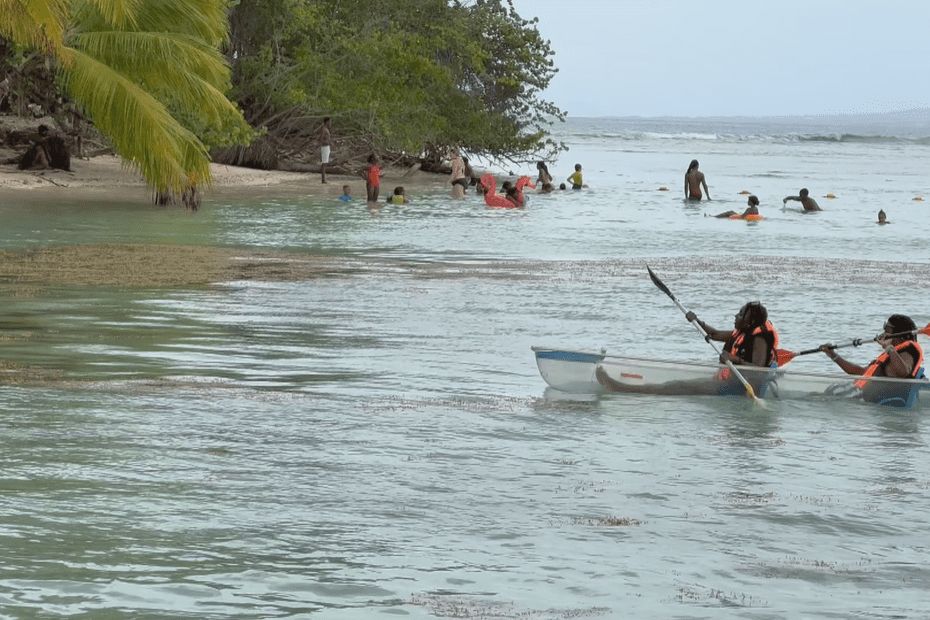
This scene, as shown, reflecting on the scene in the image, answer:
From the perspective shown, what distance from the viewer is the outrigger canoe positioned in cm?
1266

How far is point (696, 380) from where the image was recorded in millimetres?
12820

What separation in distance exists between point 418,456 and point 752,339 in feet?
12.2

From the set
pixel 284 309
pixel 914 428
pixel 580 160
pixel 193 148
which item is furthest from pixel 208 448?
pixel 580 160

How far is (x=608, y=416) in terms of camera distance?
12.3 metres

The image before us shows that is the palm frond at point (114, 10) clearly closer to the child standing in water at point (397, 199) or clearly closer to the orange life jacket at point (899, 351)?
the orange life jacket at point (899, 351)

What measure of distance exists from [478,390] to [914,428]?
3.60 meters

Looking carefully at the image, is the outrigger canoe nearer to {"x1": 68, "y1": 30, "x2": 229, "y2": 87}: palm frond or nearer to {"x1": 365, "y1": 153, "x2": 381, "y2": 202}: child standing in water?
{"x1": 68, "y1": 30, "x2": 229, "y2": 87}: palm frond

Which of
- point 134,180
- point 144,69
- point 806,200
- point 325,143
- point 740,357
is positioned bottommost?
point 740,357

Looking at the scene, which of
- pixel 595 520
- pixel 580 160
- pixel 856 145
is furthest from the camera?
pixel 856 145

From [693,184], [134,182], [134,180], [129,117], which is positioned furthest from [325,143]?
[129,117]

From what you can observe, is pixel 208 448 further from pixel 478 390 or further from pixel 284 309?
pixel 284 309

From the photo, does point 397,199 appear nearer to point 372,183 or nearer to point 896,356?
point 372,183

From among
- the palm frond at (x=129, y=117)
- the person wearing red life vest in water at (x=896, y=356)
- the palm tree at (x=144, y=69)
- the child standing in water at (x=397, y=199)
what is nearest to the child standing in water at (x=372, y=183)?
the child standing in water at (x=397, y=199)

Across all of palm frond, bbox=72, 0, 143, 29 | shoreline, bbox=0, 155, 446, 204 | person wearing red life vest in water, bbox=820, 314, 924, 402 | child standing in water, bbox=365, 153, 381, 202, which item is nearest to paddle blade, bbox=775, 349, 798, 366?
person wearing red life vest in water, bbox=820, 314, 924, 402
